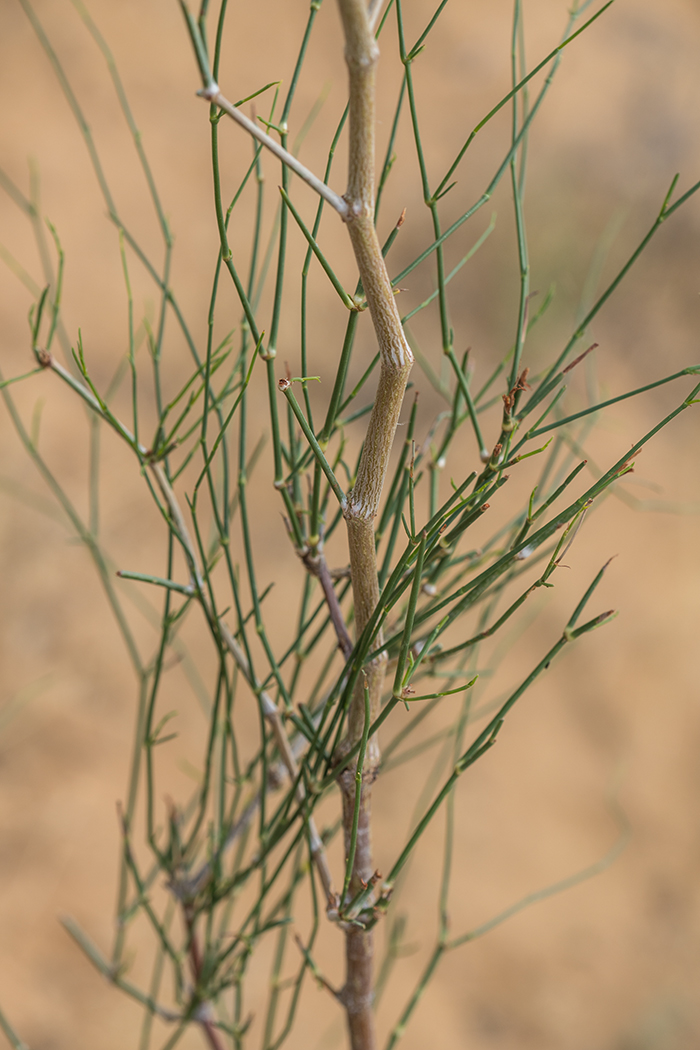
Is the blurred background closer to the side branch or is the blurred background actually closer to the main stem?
the main stem

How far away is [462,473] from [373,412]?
56.2 inches

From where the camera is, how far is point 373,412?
232 millimetres

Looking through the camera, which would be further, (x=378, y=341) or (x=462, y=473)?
(x=462, y=473)

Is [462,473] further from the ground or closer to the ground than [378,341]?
further from the ground

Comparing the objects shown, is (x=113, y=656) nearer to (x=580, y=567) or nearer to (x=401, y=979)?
(x=401, y=979)

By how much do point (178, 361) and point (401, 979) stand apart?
3.71 ft

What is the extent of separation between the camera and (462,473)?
1.64m

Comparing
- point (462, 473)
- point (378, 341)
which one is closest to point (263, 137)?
point (378, 341)

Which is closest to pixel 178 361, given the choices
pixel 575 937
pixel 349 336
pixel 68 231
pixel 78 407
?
pixel 78 407

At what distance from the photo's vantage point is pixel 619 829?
139 centimetres

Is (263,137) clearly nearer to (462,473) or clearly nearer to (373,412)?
(373,412)

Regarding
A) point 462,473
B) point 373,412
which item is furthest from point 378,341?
point 462,473

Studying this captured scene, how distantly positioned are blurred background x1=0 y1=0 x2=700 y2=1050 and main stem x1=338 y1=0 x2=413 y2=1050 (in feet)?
1.93

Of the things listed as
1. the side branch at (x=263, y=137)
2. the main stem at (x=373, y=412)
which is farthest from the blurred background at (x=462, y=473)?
the side branch at (x=263, y=137)
